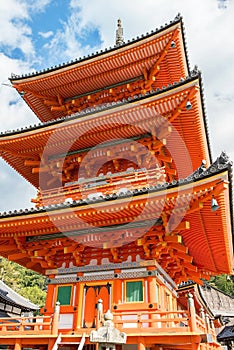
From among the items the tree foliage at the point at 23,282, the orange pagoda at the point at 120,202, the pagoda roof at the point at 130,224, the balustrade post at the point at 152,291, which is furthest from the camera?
the tree foliage at the point at 23,282

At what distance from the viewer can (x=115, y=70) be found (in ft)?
50.5

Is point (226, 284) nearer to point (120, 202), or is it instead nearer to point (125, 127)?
point (125, 127)

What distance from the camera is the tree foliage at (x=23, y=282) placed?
47719 millimetres

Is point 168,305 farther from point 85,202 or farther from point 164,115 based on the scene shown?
point 164,115

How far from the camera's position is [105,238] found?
1158 centimetres

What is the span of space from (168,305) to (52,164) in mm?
8022

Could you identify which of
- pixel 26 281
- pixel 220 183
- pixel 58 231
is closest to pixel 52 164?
pixel 58 231

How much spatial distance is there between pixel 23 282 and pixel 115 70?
55.7 metres

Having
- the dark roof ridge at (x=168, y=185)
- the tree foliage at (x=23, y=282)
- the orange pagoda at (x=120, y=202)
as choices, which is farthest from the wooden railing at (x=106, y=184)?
the tree foliage at (x=23, y=282)

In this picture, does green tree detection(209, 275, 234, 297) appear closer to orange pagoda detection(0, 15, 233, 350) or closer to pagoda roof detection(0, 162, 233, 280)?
orange pagoda detection(0, 15, 233, 350)

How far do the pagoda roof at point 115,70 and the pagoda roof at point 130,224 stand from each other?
297 inches

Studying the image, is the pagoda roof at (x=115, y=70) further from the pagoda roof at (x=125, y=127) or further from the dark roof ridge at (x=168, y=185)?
the dark roof ridge at (x=168, y=185)

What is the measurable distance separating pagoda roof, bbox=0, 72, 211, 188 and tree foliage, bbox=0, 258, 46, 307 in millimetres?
38060

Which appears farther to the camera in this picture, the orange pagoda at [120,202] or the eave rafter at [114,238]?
the eave rafter at [114,238]
